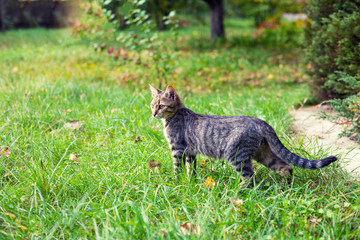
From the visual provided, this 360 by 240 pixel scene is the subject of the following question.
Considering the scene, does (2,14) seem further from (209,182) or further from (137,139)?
(209,182)

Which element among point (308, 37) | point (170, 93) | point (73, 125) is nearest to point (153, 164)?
point (170, 93)

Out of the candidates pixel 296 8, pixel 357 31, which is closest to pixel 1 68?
pixel 357 31

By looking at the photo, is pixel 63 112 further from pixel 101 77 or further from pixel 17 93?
pixel 101 77

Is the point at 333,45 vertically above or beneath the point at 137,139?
above

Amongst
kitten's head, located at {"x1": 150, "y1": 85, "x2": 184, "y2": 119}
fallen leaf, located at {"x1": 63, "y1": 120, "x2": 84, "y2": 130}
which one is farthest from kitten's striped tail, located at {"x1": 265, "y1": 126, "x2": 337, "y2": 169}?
fallen leaf, located at {"x1": 63, "y1": 120, "x2": 84, "y2": 130}

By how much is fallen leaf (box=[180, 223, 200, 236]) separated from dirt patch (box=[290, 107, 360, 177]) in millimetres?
1784

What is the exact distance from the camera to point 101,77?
7.76m

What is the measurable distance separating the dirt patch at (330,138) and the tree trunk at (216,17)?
26.6 ft

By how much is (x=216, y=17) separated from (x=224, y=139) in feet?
34.6

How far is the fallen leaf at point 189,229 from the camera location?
2.25m

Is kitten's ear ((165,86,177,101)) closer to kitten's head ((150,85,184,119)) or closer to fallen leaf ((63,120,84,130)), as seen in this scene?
kitten's head ((150,85,184,119))

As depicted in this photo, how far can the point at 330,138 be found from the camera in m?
4.08

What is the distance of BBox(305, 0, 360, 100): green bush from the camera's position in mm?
4598

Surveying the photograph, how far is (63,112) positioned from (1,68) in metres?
4.78
